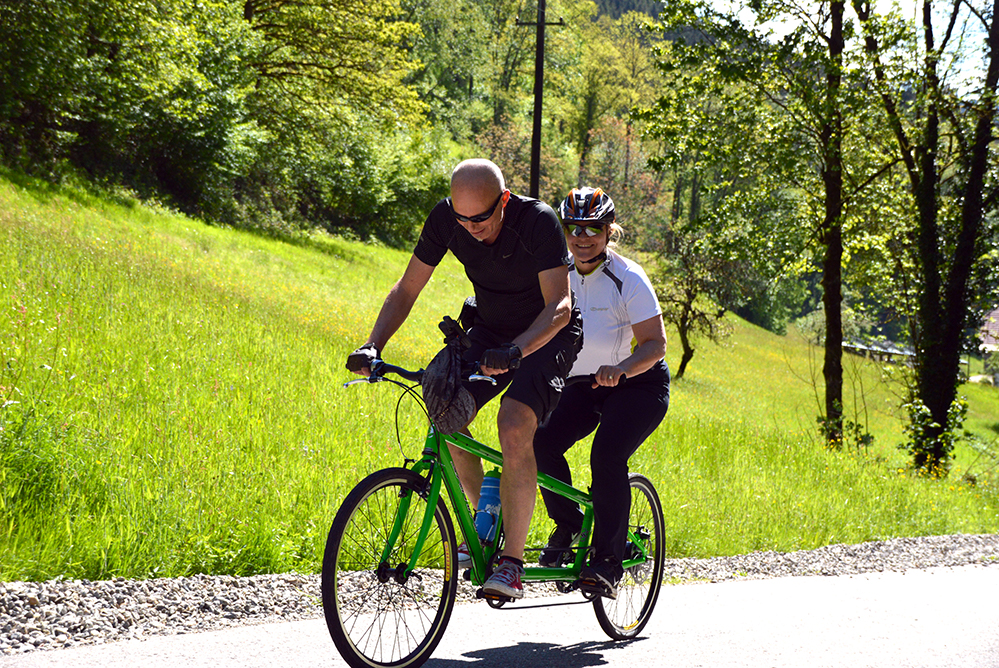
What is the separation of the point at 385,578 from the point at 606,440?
4.30 ft

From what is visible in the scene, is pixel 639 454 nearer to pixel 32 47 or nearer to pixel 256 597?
pixel 256 597

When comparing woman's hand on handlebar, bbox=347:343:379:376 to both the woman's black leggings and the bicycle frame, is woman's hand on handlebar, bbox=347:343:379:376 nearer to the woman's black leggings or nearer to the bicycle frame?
the bicycle frame

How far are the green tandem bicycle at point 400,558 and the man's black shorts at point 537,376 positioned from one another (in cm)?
25

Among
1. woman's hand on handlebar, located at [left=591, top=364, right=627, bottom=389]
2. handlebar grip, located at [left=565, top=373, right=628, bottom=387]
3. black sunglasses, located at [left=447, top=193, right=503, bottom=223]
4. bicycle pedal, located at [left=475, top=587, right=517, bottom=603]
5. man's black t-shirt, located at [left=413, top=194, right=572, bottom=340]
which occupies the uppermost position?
black sunglasses, located at [left=447, top=193, right=503, bottom=223]

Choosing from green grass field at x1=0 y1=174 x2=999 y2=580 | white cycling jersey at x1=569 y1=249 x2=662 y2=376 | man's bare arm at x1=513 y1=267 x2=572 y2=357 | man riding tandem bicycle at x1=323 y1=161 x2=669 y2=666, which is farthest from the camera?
green grass field at x1=0 y1=174 x2=999 y2=580

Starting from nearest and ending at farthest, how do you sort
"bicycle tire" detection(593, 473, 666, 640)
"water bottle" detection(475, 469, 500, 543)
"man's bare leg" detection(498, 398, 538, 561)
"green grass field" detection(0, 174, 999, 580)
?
"man's bare leg" detection(498, 398, 538, 561), "water bottle" detection(475, 469, 500, 543), "bicycle tire" detection(593, 473, 666, 640), "green grass field" detection(0, 174, 999, 580)

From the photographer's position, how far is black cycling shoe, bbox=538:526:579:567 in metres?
4.09

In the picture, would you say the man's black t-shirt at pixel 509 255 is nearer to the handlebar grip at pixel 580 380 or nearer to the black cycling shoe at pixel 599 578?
the handlebar grip at pixel 580 380

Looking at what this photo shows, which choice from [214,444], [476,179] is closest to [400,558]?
[476,179]

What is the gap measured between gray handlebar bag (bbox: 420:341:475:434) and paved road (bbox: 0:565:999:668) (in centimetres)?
90

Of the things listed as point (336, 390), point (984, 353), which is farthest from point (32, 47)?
point (984, 353)

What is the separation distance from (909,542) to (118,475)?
7076 millimetres

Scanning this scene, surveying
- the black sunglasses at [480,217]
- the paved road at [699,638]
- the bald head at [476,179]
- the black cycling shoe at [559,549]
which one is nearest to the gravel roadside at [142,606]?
the paved road at [699,638]

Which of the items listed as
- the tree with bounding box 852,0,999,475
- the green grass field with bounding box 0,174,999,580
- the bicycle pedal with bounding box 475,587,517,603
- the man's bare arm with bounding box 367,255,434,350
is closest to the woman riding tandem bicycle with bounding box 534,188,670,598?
the bicycle pedal with bounding box 475,587,517,603
